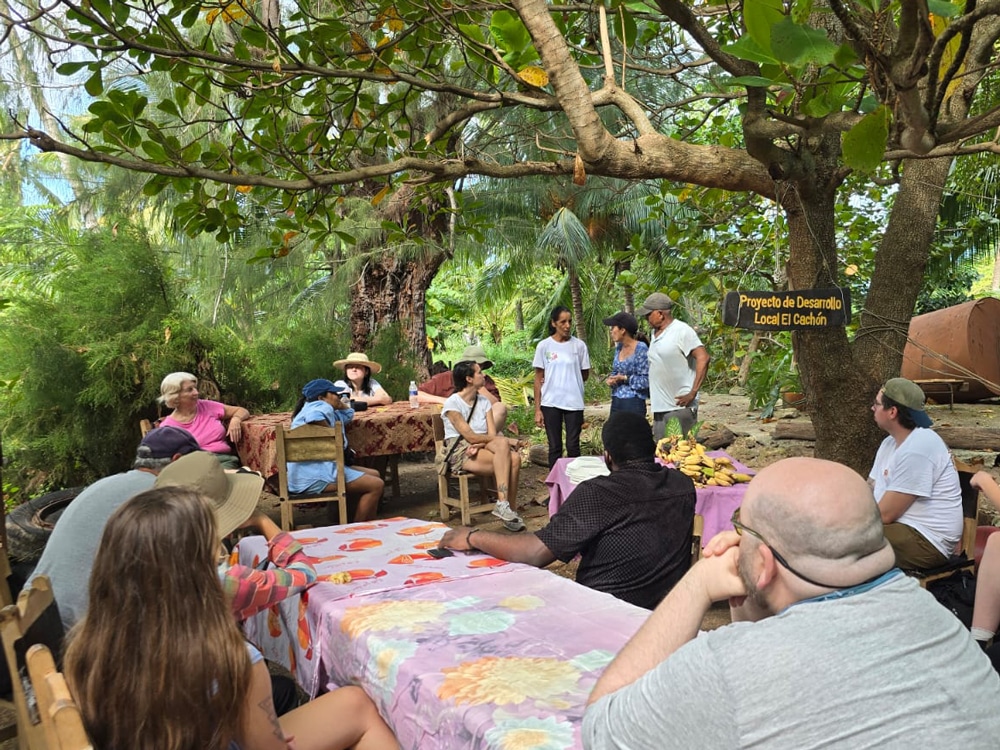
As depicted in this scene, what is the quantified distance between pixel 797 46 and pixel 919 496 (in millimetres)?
2513

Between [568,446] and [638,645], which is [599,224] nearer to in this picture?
[568,446]

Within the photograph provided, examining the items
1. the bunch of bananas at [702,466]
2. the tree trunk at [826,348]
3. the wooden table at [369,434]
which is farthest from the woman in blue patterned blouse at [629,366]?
the tree trunk at [826,348]

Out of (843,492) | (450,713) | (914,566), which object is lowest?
(914,566)

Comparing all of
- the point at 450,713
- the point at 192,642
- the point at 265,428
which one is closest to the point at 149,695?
the point at 192,642

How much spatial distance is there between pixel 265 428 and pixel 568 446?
2649 mm

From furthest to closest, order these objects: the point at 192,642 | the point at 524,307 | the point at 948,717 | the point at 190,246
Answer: the point at 524,307 → the point at 190,246 → the point at 192,642 → the point at 948,717

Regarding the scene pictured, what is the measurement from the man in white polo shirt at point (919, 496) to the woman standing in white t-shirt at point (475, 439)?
326cm

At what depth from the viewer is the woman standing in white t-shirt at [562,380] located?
7176 millimetres

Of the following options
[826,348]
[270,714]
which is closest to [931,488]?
[826,348]

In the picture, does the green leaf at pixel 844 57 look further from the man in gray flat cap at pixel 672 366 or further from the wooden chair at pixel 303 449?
the wooden chair at pixel 303 449

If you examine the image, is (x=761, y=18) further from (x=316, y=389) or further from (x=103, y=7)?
(x=316, y=389)

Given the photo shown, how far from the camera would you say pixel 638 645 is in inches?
58.4

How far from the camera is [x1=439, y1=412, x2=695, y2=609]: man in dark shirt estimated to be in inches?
108

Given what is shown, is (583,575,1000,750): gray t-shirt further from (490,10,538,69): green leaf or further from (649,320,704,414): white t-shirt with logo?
(649,320,704,414): white t-shirt with logo
